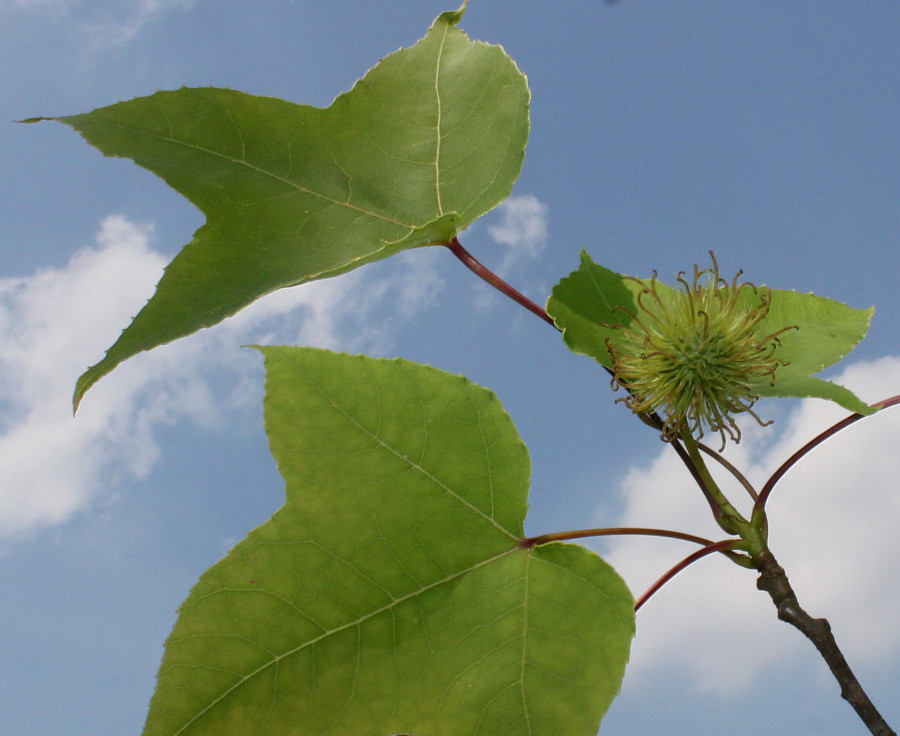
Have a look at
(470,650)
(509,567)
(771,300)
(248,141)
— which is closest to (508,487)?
(509,567)

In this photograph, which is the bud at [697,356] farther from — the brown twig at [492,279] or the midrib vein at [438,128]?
the midrib vein at [438,128]

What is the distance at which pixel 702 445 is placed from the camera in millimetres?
1438

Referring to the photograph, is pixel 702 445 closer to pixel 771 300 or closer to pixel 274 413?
pixel 771 300

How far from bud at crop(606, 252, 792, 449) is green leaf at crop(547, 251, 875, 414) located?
0.02 meters

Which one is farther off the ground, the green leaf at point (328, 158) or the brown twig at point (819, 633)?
the green leaf at point (328, 158)

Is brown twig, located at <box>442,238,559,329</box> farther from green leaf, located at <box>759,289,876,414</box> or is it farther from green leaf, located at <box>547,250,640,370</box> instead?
green leaf, located at <box>759,289,876,414</box>

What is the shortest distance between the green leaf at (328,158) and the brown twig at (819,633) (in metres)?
0.76

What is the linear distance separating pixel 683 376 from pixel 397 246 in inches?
21.3

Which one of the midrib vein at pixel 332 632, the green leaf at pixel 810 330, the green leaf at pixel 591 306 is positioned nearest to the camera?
the midrib vein at pixel 332 632

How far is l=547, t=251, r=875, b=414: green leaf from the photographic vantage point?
137 cm

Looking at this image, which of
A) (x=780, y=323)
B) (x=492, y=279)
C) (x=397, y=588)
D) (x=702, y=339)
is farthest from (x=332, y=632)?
(x=780, y=323)

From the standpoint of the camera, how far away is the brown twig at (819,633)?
1.22 m

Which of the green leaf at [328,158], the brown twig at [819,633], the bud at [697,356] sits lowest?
the brown twig at [819,633]

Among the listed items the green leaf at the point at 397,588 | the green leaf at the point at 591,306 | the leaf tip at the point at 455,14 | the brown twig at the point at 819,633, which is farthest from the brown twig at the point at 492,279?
the brown twig at the point at 819,633
